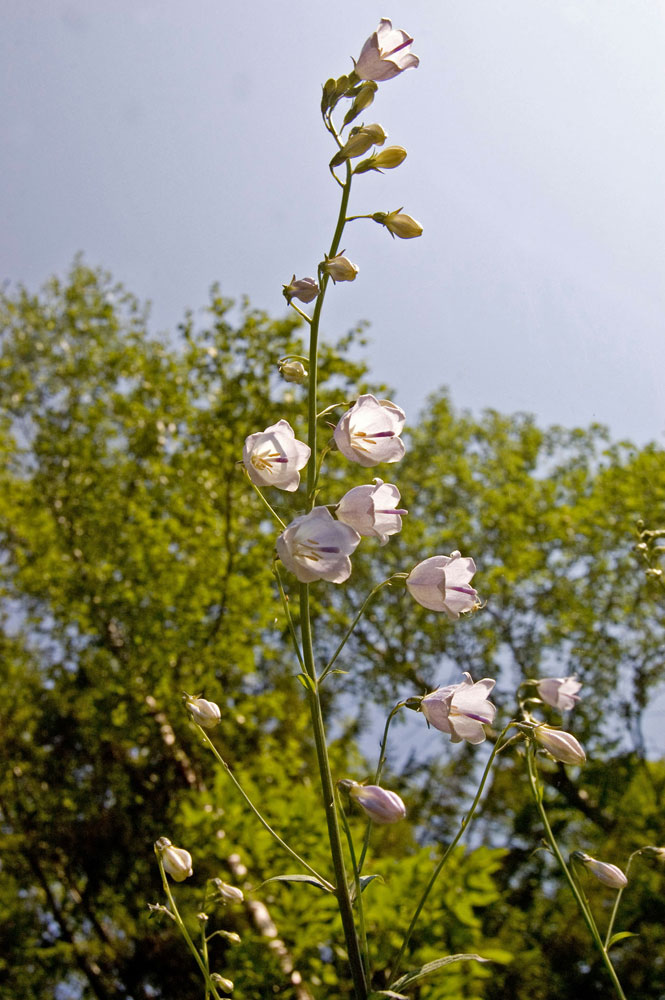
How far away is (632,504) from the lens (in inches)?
285

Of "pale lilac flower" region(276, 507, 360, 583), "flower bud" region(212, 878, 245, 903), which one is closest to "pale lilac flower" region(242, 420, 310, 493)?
"pale lilac flower" region(276, 507, 360, 583)

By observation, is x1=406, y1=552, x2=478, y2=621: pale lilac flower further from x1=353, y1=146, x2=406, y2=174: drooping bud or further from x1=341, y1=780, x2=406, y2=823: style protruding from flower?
x1=353, y1=146, x2=406, y2=174: drooping bud

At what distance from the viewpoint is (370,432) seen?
1.58m

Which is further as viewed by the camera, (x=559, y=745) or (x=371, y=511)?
(x=559, y=745)

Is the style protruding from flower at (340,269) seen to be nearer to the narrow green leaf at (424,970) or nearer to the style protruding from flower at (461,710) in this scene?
the style protruding from flower at (461,710)

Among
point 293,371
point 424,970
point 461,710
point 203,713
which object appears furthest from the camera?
point 293,371

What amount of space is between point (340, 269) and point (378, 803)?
3.49 feet

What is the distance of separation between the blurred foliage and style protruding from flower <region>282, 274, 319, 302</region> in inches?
106

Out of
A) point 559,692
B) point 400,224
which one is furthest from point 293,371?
point 559,692

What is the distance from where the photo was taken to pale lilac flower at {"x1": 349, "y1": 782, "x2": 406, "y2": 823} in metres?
1.30

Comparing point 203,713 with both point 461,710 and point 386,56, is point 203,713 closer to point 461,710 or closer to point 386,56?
point 461,710

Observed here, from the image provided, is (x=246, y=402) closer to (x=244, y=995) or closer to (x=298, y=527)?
(x=244, y=995)

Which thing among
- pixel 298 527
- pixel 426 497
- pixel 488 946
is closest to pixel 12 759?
pixel 488 946

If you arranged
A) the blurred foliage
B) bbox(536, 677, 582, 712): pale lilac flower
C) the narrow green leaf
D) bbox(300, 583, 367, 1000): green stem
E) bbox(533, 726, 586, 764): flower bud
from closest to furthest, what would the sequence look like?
1. the narrow green leaf
2. bbox(300, 583, 367, 1000): green stem
3. bbox(533, 726, 586, 764): flower bud
4. bbox(536, 677, 582, 712): pale lilac flower
5. the blurred foliage
